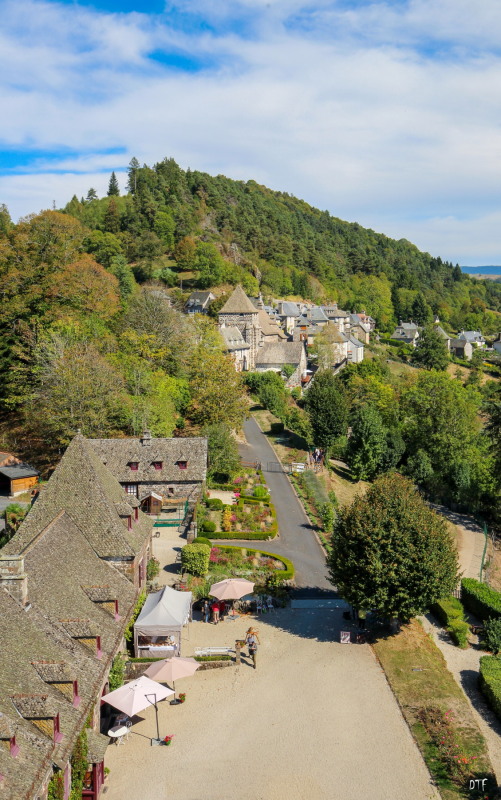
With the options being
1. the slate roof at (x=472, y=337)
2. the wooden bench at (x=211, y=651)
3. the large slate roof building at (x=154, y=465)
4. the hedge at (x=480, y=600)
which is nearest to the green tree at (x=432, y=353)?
the slate roof at (x=472, y=337)

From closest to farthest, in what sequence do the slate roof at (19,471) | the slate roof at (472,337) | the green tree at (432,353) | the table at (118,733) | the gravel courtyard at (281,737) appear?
the gravel courtyard at (281,737) < the table at (118,733) < the slate roof at (19,471) < the green tree at (432,353) < the slate roof at (472,337)

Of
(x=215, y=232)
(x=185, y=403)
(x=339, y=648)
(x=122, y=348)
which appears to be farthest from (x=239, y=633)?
(x=215, y=232)

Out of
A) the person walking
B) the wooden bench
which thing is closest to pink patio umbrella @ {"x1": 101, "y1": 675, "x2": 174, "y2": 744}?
the wooden bench

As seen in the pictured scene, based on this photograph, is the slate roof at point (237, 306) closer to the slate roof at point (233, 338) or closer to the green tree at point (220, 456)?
the slate roof at point (233, 338)

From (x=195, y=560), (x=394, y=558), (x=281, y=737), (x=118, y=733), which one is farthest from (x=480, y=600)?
(x=118, y=733)

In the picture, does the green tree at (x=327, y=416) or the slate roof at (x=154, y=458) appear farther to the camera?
the green tree at (x=327, y=416)
